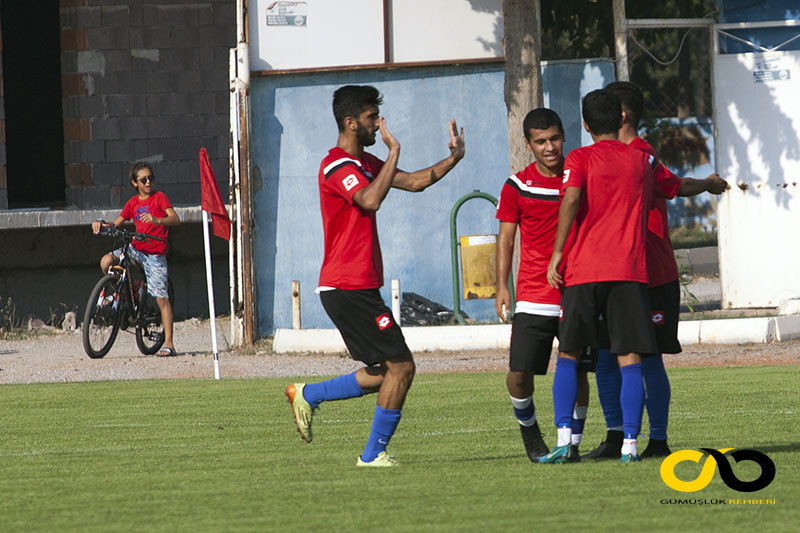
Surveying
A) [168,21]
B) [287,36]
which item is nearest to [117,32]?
[168,21]

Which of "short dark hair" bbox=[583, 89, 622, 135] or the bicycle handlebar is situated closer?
"short dark hair" bbox=[583, 89, 622, 135]

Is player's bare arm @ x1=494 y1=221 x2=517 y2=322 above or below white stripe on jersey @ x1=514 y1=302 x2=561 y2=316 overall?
above

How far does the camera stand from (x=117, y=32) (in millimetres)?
20297

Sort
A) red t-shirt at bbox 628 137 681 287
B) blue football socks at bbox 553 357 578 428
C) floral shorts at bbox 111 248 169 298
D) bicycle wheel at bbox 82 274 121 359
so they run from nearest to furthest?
1. blue football socks at bbox 553 357 578 428
2. red t-shirt at bbox 628 137 681 287
3. bicycle wheel at bbox 82 274 121 359
4. floral shorts at bbox 111 248 169 298

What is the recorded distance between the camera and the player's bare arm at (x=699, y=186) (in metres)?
7.13

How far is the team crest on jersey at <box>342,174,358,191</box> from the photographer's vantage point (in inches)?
262

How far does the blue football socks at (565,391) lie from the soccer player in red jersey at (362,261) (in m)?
0.71

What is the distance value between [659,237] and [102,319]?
8811mm

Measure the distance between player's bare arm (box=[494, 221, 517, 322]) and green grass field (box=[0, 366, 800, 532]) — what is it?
2.55ft

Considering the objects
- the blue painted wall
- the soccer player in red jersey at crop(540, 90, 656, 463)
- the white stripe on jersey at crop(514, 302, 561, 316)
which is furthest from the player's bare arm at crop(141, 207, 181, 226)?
the soccer player in red jersey at crop(540, 90, 656, 463)

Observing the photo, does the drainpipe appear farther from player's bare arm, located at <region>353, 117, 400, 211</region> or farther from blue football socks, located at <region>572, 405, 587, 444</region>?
player's bare arm, located at <region>353, 117, 400, 211</region>

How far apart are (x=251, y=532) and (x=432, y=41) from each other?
11.7 m

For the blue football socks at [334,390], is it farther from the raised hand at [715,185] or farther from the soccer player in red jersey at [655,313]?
the raised hand at [715,185]

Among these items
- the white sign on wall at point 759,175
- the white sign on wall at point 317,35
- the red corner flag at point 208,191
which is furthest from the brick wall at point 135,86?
the white sign on wall at point 759,175
